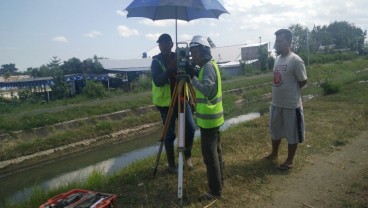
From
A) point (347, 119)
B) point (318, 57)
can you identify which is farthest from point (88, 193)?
point (318, 57)

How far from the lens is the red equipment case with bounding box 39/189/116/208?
154 inches

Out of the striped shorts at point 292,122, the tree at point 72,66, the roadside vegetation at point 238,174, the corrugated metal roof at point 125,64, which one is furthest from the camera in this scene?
the tree at point 72,66

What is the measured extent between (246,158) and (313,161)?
3.59 ft

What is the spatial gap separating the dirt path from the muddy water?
17.6 feet

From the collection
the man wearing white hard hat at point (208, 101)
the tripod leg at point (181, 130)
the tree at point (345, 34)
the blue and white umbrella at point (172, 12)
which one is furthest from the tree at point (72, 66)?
the tree at point (345, 34)

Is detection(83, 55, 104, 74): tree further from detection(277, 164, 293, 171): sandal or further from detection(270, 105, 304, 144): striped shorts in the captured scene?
detection(277, 164, 293, 171): sandal

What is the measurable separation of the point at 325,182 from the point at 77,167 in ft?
29.8

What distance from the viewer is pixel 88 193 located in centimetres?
438

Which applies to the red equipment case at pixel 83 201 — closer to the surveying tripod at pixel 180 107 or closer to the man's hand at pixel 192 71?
the surveying tripod at pixel 180 107

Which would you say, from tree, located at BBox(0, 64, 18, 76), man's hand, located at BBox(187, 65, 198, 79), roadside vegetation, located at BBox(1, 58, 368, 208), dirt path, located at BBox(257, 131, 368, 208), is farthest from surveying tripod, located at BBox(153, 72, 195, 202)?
tree, located at BBox(0, 64, 18, 76)

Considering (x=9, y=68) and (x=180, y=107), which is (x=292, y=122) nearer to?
(x=180, y=107)

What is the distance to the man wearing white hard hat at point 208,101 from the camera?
398 cm

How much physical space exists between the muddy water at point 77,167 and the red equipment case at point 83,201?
4948mm

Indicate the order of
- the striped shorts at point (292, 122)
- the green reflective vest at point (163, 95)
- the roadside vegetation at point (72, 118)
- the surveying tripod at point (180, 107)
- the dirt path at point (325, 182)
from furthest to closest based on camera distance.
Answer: the roadside vegetation at point (72, 118) → the striped shorts at point (292, 122) → the green reflective vest at point (163, 95) → the dirt path at point (325, 182) → the surveying tripod at point (180, 107)
